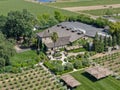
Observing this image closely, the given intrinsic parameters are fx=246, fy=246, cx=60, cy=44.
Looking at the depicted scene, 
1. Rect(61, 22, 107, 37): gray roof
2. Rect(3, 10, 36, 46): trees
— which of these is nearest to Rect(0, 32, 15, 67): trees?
Rect(3, 10, 36, 46): trees

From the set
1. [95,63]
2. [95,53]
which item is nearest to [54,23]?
[95,53]

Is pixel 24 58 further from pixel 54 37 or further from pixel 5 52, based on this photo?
pixel 54 37

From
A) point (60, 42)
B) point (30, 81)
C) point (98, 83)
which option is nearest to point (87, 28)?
point (60, 42)

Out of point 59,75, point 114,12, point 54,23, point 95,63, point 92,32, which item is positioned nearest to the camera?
point 59,75

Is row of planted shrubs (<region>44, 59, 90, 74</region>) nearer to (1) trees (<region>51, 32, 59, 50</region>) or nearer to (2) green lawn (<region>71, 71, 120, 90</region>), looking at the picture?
(2) green lawn (<region>71, 71, 120, 90</region>)

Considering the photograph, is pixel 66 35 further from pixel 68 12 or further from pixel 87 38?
pixel 68 12
